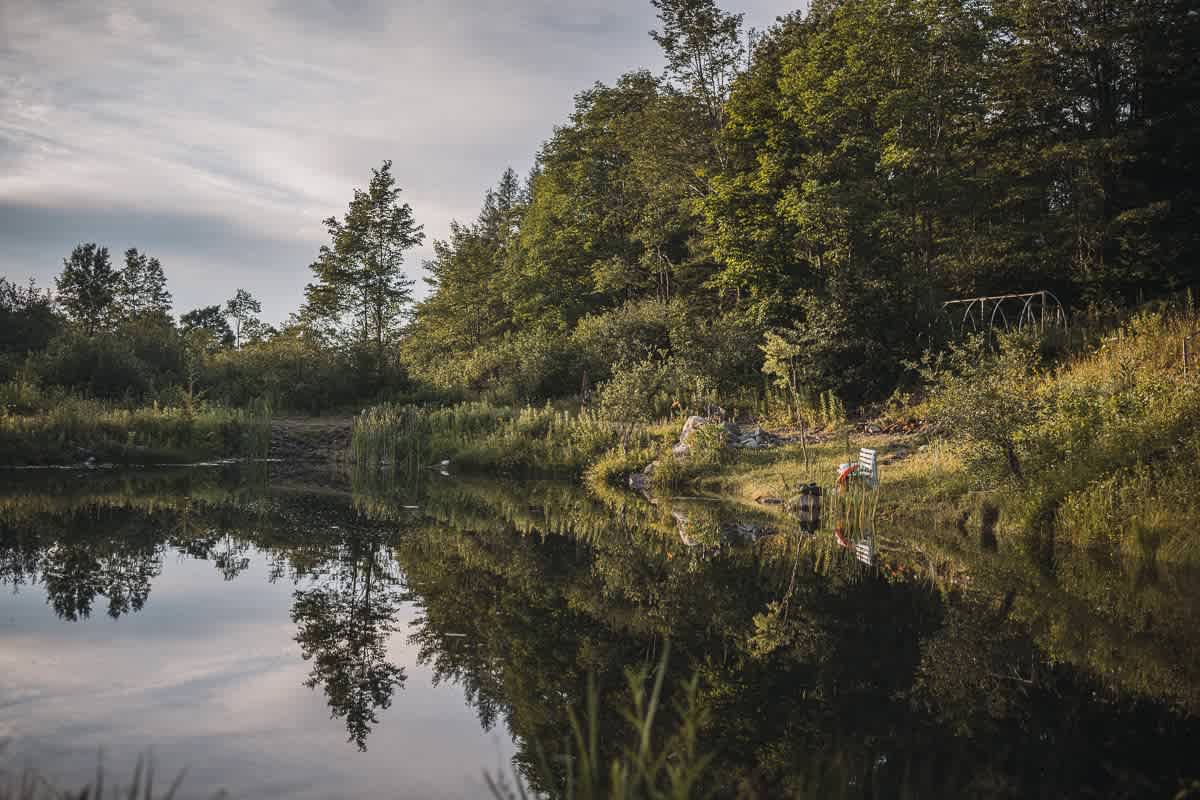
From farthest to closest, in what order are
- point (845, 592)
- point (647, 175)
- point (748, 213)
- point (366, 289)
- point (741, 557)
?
point (366, 289) → point (647, 175) → point (748, 213) → point (741, 557) → point (845, 592)

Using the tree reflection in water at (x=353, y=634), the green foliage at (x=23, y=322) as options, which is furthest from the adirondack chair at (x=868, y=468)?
the green foliage at (x=23, y=322)

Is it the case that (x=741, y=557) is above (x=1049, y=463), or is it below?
below

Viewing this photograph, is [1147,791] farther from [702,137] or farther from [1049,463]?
[702,137]

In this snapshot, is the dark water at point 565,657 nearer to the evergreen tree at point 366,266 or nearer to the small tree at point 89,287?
the evergreen tree at point 366,266

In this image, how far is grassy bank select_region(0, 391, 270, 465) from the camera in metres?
15.3

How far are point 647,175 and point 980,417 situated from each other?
70.1 ft

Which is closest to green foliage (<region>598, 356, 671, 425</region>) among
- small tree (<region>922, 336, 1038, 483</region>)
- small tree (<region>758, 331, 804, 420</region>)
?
small tree (<region>758, 331, 804, 420</region>)

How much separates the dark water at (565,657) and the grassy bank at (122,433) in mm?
7236

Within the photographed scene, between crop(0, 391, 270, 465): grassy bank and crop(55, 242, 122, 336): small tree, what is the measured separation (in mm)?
43447

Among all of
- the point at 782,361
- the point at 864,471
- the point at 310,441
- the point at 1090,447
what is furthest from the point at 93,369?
the point at 1090,447

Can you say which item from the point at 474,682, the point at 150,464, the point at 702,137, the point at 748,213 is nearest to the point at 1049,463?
the point at 474,682

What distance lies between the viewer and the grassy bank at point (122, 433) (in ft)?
50.2

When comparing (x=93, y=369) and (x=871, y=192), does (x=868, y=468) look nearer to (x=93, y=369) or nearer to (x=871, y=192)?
(x=871, y=192)

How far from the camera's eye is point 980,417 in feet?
32.9
